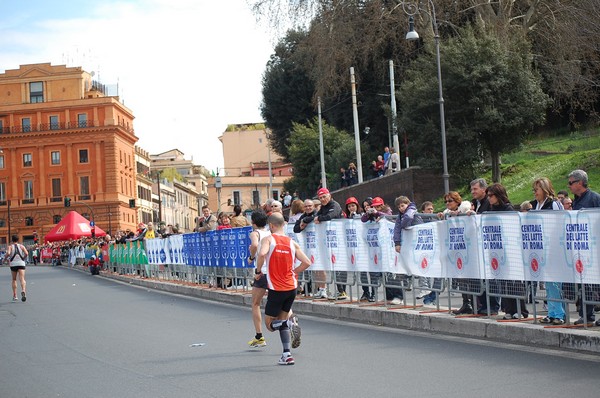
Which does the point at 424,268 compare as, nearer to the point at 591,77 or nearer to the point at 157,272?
the point at 157,272

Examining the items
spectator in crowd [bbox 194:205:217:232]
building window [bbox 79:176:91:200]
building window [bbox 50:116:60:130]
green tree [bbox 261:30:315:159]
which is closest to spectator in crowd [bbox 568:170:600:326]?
spectator in crowd [bbox 194:205:217:232]

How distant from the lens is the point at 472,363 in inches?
418

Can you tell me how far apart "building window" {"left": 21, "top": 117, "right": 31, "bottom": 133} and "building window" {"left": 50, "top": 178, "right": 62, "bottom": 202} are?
6871 millimetres

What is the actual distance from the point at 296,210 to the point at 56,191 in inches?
4175

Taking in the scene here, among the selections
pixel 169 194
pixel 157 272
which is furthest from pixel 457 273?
pixel 169 194

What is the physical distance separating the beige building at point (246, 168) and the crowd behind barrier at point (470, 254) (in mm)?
111130

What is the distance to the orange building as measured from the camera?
120562 millimetres

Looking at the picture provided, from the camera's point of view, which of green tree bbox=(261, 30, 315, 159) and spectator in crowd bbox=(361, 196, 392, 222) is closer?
spectator in crowd bbox=(361, 196, 392, 222)

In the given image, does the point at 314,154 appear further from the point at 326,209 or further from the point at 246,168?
the point at 246,168

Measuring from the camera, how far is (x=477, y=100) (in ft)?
134

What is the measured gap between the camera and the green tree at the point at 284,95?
243 ft

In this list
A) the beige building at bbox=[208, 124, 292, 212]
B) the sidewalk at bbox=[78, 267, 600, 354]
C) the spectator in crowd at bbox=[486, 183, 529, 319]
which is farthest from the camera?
the beige building at bbox=[208, 124, 292, 212]

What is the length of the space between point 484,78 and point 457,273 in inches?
A: 1122

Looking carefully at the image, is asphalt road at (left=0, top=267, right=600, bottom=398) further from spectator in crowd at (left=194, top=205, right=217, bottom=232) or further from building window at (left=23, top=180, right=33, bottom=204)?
building window at (left=23, top=180, right=33, bottom=204)
